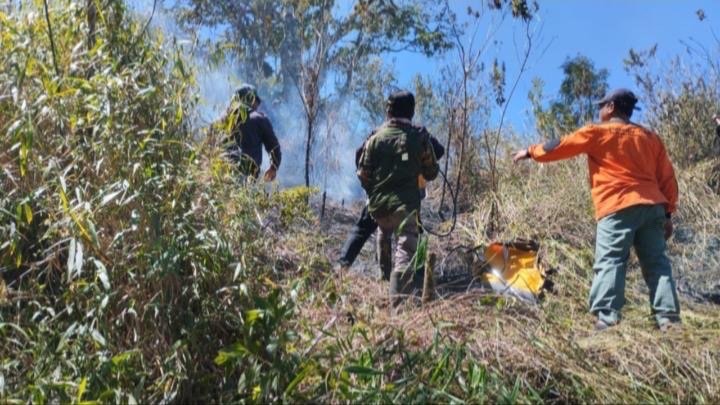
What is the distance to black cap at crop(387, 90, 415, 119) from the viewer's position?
5242 mm

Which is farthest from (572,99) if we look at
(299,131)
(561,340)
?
(561,340)

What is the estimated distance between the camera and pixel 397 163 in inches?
203

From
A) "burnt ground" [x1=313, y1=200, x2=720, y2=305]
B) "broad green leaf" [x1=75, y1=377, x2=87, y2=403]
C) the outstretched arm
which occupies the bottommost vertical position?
"burnt ground" [x1=313, y1=200, x2=720, y2=305]

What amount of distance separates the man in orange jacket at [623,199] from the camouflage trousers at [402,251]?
94 centimetres

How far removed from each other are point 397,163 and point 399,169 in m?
0.04

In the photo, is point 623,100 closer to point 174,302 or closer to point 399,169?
point 399,169

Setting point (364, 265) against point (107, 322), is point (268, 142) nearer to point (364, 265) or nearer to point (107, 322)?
point (364, 265)

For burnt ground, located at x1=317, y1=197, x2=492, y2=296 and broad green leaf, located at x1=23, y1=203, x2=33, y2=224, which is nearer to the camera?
broad green leaf, located at x1=23, y1=203, x2=33, y2=224

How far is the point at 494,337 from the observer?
3.64 metres

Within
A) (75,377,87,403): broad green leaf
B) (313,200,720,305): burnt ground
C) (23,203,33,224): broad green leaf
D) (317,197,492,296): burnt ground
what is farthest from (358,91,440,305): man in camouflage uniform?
(75,377,87,403): broad green leaf

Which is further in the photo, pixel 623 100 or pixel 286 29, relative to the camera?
pixel 286 29

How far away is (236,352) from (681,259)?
4.74 metres

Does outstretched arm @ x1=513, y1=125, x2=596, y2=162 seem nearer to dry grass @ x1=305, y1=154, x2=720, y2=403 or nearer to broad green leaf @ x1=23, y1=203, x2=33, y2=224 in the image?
dry grass @ x1=305, y1=154, x2=720, y2=403

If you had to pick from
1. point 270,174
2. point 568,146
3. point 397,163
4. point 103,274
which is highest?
point 568,146
